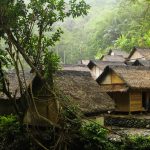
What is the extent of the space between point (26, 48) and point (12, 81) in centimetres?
996

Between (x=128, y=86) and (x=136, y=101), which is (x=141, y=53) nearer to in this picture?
(x=136, y=101)

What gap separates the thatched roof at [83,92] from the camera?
1802 cm

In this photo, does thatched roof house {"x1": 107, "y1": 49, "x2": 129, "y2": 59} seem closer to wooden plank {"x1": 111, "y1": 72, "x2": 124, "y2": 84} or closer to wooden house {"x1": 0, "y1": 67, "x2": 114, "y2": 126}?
wooden plank {"x1": 111, "y1": 72, "x2": 124, "y2": 84}

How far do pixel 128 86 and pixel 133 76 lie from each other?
5.23 ft

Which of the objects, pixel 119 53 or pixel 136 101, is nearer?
pixel 136 101

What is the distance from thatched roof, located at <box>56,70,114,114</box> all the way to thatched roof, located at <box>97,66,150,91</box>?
4593 mm

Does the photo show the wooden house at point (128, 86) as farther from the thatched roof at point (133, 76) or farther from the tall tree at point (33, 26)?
the tall tree at point (33, 26)

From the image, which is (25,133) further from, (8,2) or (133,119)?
(133,119)

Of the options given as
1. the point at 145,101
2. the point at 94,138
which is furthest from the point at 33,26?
the point at 145,101

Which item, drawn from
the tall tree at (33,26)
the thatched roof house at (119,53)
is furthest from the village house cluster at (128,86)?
the thatched roof house at (119,53)

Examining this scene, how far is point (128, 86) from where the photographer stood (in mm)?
24266

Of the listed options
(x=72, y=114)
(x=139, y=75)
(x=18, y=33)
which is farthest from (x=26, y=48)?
(x=139, y=75)

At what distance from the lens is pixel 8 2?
40.0ft

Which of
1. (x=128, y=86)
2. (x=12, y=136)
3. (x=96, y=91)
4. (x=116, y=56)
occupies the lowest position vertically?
(x=12, y=136)
